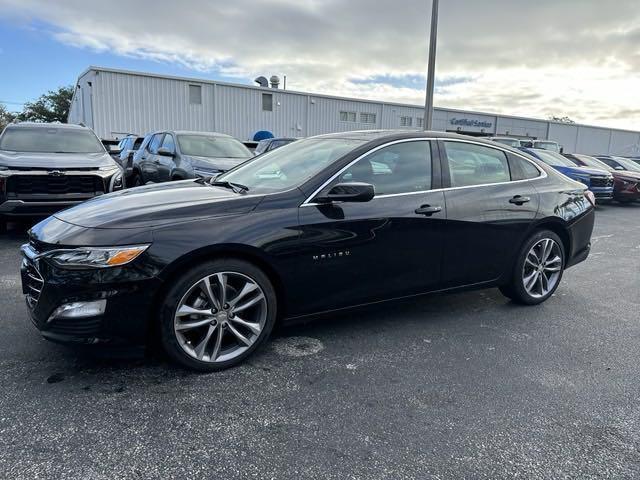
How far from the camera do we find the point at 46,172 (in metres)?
6.38

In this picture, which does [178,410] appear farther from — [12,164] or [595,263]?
[595,263]

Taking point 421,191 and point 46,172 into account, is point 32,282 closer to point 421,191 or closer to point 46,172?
point 421,191

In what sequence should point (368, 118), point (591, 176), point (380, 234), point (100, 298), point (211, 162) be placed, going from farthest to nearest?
point (368, 118) → point (591, 176) → point (211, 162) → point (380, 234) → point (100, 298)

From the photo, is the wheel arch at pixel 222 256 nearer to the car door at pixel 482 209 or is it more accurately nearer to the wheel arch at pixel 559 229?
the car door at pixel 482 209

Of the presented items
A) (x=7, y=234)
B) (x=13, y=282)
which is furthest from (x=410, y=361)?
(x=7, y=234)

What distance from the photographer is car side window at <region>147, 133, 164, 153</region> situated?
9766 millimetres

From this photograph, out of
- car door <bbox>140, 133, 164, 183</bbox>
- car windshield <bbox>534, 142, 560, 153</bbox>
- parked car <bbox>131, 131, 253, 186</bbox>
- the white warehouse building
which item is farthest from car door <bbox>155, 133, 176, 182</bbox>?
car windshield <bbox>534, 142, 560, 153</bbox>

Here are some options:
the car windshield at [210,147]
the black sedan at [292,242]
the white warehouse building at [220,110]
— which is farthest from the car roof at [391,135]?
the white warehouse building at [220,110]

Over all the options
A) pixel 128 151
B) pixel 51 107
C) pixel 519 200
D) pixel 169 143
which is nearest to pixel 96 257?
pixel 519 200

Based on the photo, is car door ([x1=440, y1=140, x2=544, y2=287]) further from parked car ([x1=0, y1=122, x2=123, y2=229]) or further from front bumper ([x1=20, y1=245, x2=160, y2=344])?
parked car ([x1=0, y1=122, x2=123, y2=229])

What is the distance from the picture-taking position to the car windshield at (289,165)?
11.3 feet

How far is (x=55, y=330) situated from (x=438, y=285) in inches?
108

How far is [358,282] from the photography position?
342 cm

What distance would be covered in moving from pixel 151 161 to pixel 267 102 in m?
16.8
